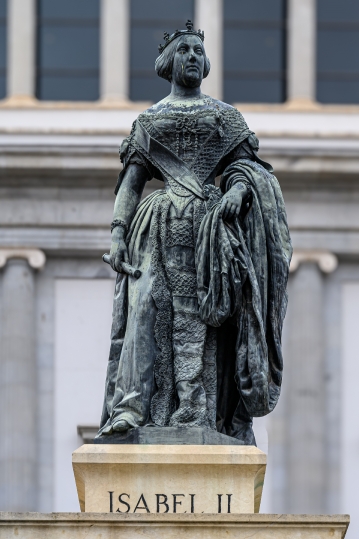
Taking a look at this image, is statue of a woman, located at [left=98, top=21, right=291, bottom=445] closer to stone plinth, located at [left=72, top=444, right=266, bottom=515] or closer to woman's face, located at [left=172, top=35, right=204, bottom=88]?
woman's face, located at [left=172, top=35, right=204, bottom=88]

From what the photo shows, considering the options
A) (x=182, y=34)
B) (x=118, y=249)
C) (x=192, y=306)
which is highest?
(x=182, y=34)

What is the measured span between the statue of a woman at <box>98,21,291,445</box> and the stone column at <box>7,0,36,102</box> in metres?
29.3

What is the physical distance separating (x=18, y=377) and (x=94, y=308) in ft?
5.77

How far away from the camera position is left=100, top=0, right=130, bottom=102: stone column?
149 feet

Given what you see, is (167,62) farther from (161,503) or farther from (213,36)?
(213,36)

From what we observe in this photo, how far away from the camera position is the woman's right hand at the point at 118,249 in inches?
617

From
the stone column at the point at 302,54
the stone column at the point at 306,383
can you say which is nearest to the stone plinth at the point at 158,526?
the stone column at the point at 306,383

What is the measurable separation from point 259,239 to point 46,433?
27.8m

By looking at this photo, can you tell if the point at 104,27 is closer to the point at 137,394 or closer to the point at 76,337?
the point at 76,337

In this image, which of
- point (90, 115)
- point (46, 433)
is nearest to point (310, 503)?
point (46, 433)

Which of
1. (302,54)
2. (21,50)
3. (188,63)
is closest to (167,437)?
(188,63)

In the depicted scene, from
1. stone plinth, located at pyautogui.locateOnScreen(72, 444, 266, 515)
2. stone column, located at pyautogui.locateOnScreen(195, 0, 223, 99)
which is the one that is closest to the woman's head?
stone plinth, located at pyautogui.locateOnScreen(72, 444, 266, 515)

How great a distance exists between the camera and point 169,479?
577 inches

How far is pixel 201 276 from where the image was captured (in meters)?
15.4
